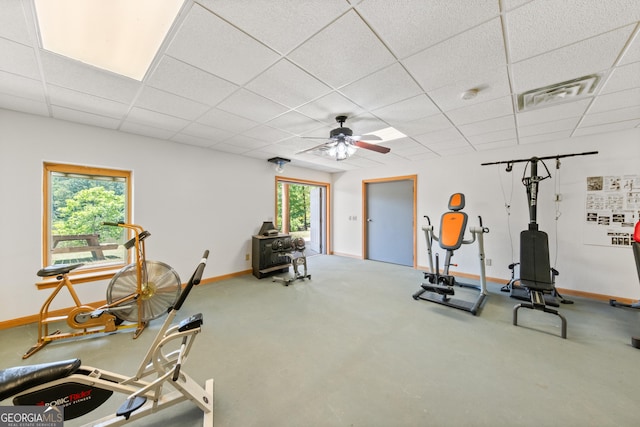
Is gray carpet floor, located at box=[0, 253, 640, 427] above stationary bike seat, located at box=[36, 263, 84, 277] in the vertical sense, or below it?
below

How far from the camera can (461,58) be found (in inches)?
65.8

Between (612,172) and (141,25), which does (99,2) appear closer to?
(141,25)

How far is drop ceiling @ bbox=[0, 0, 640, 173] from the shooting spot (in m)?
1.31

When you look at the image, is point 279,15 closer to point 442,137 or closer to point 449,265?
point 442,137

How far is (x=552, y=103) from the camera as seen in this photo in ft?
7.73

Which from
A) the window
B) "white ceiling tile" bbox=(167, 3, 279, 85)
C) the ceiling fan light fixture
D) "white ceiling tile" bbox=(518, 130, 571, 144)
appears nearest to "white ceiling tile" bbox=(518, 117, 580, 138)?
"white ceiling tile" bbox=(518, 130, 571, 144)

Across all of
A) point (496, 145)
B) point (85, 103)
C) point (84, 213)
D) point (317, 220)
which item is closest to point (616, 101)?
point (496, 145)

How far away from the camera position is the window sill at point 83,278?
2.66m

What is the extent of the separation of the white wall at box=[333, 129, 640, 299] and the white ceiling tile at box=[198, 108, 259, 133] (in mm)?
3626

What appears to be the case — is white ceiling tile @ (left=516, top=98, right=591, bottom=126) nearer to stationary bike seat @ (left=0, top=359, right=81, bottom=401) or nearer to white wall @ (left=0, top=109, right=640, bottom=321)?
white wall @ (left=0, top=109, right=640, bottom=321)

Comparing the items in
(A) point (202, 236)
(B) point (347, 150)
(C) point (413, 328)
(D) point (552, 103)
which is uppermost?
(D) point (552, 103)

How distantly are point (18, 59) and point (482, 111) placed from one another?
4129mm

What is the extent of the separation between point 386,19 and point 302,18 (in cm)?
50

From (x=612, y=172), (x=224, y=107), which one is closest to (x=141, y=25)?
(x=224, y=107)
